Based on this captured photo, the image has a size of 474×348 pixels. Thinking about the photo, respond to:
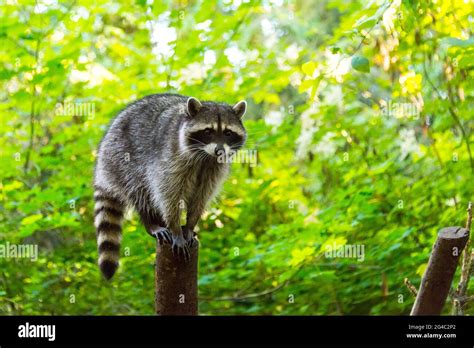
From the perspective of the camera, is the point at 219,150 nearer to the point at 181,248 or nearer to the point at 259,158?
the point at 181,248

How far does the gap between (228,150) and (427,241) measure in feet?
6.26

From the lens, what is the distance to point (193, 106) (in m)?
3.71

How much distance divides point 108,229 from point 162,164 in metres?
0.50

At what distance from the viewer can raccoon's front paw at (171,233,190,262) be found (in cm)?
321

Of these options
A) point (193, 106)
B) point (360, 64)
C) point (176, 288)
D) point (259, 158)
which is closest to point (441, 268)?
point (360, 64)

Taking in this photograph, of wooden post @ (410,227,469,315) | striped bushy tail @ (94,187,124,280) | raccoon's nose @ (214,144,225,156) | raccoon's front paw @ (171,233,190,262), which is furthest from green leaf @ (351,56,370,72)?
striped bushy tail @ (94,187,124,280)

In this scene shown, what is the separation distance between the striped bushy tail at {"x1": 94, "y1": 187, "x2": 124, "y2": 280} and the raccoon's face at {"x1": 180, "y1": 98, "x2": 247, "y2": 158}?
691 mm

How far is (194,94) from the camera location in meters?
4.93

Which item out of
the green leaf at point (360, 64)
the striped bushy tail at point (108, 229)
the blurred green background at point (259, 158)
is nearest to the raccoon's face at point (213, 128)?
the striped bushy tail at point (108, 229)

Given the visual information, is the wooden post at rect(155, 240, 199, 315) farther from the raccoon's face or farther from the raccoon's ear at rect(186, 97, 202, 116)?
the raccoon's ear at rect(186, 97, 202, 116)

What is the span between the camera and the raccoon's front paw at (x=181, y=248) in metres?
3.21
